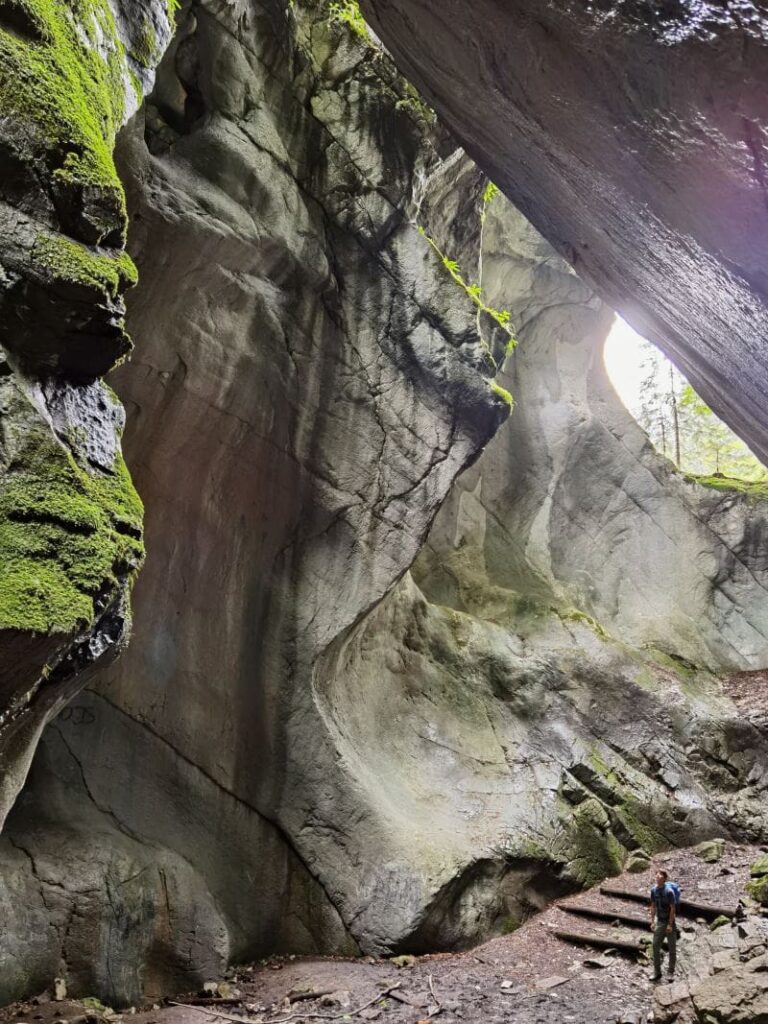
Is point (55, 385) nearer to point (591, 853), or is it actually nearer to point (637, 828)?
point (591, 853)

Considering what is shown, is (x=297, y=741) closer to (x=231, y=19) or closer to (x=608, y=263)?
(x=608, y=263)

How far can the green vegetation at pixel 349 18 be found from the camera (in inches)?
416

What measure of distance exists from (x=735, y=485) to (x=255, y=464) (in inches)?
552

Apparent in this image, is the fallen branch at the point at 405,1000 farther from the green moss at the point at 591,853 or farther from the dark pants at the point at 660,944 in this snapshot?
the green moss at the point at 591,853

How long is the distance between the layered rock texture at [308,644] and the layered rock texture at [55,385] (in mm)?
3335

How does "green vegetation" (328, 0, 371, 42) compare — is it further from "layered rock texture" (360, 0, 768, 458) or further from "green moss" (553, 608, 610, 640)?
"green moss" (553, 608, 610, 640)

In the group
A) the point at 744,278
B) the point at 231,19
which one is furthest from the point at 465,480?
the point at 744,278

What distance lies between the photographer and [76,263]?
4.64 metres

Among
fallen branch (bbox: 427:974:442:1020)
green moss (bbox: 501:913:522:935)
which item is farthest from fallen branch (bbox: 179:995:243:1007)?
green moss (bbox: 501:913:522:935)

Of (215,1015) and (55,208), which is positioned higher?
(55,208)

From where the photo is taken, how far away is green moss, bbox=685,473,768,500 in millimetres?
18234

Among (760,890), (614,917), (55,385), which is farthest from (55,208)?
(760,890)

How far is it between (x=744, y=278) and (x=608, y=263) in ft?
9.95

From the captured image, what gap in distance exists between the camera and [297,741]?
31.5 ft
